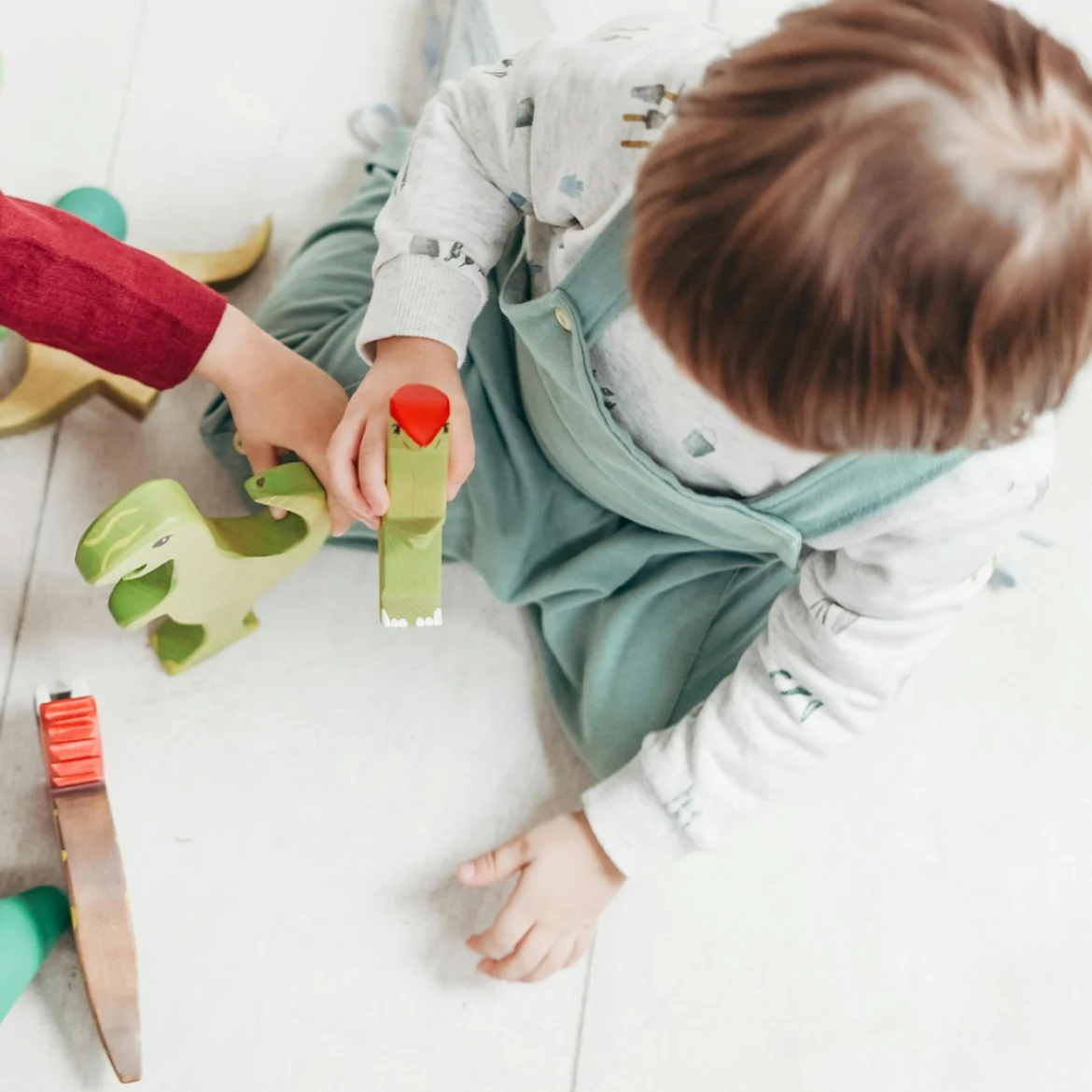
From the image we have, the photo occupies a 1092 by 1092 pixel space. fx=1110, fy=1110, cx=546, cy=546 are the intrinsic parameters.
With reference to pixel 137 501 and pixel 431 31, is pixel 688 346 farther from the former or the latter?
pixel 431 31

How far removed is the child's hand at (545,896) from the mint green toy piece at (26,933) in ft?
0.71

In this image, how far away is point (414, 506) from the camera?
0.48m

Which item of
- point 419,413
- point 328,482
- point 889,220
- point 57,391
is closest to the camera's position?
point 889,220

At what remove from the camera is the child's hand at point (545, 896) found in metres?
0.63

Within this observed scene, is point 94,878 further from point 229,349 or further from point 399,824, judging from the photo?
point 229,349

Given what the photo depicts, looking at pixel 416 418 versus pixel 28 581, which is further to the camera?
pixel 28 581

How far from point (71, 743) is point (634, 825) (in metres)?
0.31

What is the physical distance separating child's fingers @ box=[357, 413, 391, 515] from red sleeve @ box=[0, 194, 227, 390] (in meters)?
0.12

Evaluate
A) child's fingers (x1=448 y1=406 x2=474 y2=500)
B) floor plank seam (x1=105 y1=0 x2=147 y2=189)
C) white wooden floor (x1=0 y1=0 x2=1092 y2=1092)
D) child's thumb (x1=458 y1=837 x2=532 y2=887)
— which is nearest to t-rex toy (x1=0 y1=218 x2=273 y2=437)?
white wooden floor (x1=0 y1=0 x2=1092 y2=1092)

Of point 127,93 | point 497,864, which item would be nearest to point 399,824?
point 497,864

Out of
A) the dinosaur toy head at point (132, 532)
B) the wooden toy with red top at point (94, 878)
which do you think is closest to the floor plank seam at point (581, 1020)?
the wooden toy with red top at point (94, 878)

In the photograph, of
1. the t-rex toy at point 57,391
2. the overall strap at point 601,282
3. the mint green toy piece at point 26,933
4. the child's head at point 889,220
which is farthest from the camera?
the t-rex toy at point 57,391

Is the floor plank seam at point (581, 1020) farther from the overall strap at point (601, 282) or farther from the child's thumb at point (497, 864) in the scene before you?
the overall strap at point (601, 282)

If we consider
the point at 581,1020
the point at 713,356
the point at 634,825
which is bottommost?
the point at 581,1020
